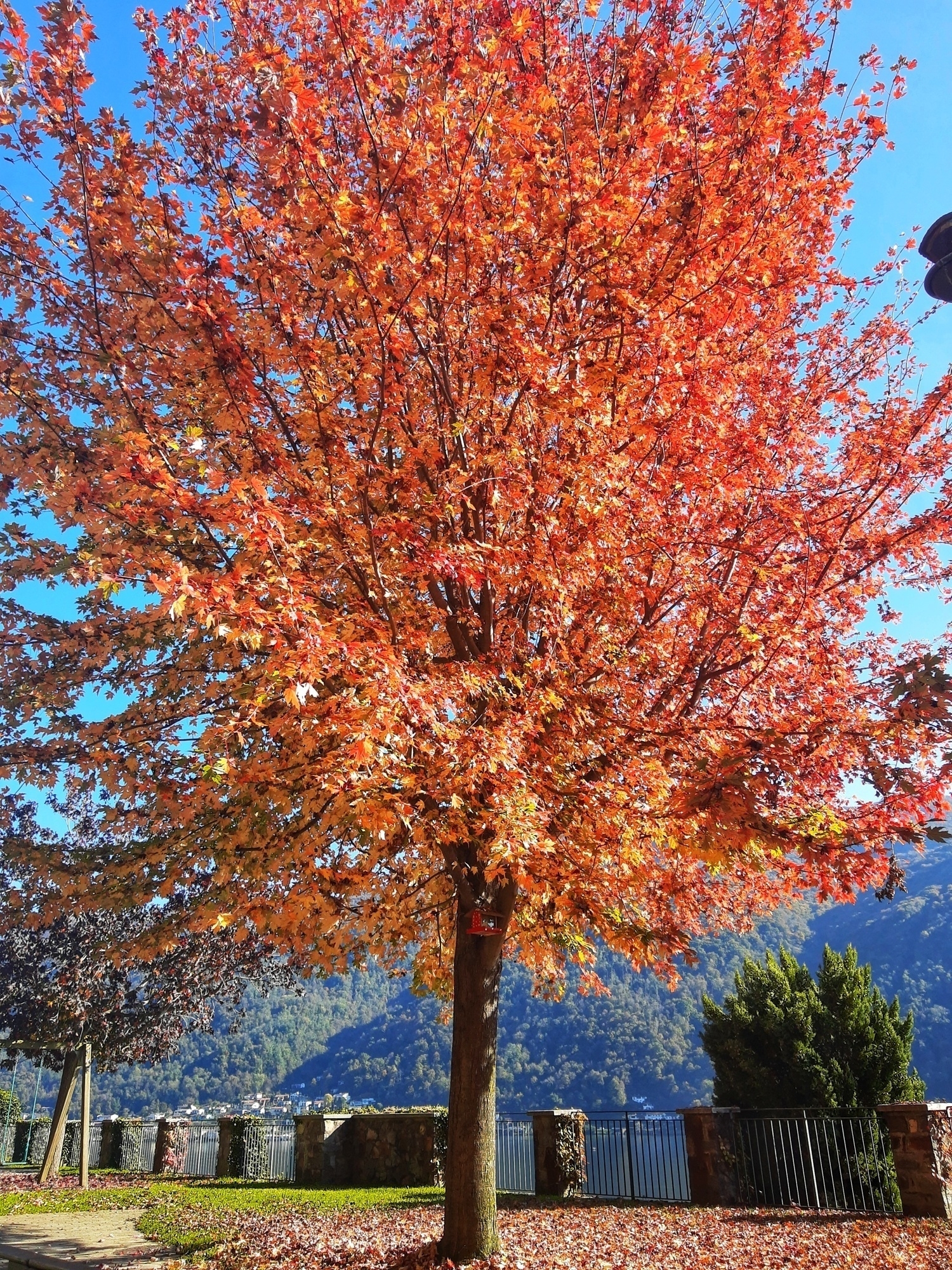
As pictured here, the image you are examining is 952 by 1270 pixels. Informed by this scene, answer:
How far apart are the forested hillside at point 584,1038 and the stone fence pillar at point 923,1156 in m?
32.5

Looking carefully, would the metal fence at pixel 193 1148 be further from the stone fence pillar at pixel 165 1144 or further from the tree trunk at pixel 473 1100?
the tree trunk at pixel 473 1100

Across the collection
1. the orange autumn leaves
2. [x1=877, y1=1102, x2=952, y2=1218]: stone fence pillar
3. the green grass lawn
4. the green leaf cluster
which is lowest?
the green grass lawn

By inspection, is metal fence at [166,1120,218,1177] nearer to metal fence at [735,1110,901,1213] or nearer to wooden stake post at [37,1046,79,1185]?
wooden stake post at [37,1046,79,1185]

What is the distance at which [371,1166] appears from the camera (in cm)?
1578

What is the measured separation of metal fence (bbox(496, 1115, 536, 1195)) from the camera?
582 inches

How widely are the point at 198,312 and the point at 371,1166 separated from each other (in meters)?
15.7

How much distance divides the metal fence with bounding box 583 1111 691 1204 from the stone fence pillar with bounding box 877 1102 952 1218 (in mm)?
3106

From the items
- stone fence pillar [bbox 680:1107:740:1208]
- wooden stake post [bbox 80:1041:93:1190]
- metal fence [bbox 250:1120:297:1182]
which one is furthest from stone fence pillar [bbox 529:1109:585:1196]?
wooden stake post [bbox 80:1041:93:1190]

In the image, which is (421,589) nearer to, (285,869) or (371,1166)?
(285,869)

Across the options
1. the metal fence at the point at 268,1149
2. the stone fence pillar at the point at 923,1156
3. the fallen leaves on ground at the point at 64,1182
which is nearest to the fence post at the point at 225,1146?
the metal fence at the point at 268,1149

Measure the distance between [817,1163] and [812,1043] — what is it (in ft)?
6.22

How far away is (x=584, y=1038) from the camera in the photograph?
196 feet

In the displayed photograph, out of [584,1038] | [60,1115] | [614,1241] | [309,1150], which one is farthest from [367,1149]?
[584,1038]

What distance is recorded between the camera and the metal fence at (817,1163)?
1156cm
